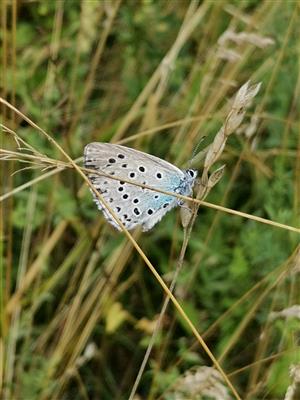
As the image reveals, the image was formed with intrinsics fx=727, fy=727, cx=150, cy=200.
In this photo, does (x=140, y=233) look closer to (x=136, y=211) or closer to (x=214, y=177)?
(x=136, y=211)

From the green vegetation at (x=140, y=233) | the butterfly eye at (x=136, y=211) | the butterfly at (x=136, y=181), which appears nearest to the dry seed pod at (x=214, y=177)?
the butterfly at (x=136, y=181)

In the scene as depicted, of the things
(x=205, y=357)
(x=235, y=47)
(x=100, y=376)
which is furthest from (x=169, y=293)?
(x=235, y=47)

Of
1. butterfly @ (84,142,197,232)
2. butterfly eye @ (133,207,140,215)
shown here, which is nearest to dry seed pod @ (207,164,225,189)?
butterfly @ (84,142,197,232)

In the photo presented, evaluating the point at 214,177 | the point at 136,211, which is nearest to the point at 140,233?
the point at 136,211

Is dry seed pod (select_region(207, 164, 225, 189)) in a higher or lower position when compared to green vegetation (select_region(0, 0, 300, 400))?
higher

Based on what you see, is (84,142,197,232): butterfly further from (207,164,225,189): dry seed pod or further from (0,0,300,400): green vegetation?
(0,0,300,400): green vegetation
